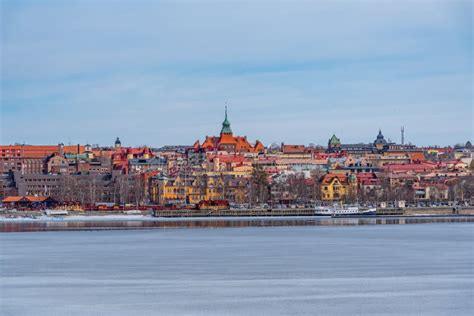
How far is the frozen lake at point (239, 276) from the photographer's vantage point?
22.2 m

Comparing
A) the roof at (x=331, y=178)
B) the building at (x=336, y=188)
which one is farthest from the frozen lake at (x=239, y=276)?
the roof at (x=331, y=178)

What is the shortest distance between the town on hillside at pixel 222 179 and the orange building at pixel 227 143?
0.17 m

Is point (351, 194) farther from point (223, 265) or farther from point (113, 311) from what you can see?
point (113, 311)

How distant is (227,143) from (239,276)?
117m

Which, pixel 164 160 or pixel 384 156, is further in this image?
pixel 384 156

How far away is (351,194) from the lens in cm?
9794

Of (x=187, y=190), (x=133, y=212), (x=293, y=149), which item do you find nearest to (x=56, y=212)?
(x=133, y=212)

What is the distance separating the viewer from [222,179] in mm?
→ 101250

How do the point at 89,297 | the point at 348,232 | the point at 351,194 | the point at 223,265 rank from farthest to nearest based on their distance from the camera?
1. the point at 351,194
2. the point at 348,232
3. the point at 223,265
4. the point at 89,297

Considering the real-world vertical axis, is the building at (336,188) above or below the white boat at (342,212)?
above

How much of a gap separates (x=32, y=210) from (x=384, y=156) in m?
72.8

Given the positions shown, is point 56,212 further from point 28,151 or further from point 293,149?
point 293,149

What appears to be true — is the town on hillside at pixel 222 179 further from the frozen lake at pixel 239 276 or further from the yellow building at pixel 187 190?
the frozen lake at pixel 239 276

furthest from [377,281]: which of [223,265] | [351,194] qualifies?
[351,194]
